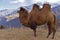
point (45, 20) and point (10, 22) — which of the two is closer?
point (45, 20)

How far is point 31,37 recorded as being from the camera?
11.2 m

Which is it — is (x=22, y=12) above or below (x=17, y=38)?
above

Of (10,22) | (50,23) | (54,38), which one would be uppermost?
(50,23)

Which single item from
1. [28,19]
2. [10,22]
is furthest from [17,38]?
[10,22]

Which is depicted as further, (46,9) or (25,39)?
(46,9)

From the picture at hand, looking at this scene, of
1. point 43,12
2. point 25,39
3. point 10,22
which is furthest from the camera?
point 10,22

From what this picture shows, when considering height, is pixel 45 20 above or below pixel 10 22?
above

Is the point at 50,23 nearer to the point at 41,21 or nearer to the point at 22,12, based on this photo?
the point at 41,21

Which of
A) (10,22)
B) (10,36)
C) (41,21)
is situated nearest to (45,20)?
(41,21)

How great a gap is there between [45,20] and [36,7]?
826 millimetres

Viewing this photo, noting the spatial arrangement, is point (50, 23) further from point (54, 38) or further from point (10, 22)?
point (10, 22)

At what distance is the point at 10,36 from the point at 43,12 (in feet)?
6.37

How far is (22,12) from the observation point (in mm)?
11664

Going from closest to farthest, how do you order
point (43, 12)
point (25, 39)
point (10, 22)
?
point (25, 39) → point (43, 12) → point (10, 22)
